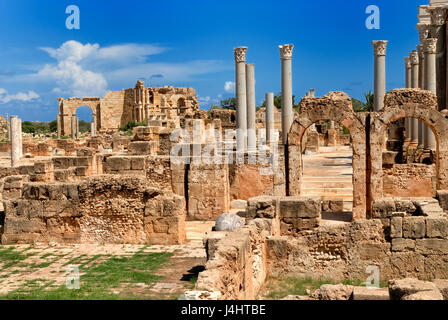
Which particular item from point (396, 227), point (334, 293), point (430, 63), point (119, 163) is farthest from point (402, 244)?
point (430, 63)

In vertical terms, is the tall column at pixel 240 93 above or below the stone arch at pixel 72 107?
below

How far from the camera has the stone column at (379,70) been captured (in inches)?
750

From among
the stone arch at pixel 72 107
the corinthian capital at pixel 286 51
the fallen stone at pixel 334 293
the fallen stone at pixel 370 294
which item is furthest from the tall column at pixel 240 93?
the stone arch at pixel 72 107

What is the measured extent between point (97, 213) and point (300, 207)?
14.2 ft

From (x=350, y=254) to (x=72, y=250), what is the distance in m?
5.58

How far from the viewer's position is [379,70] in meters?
19.5

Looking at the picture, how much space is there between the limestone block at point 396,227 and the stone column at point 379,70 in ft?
40.0

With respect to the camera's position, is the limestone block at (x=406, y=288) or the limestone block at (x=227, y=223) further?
the limestone block at (x=227, y=223)

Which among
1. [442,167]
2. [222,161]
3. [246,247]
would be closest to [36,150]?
[222,161]

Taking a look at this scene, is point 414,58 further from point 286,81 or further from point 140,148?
point 140,148

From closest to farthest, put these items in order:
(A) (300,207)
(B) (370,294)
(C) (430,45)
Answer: (B) (370,294) → (A) (300,207) → (C) (430,45)

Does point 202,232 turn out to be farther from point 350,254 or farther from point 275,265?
point 350,254

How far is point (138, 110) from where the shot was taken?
192ft

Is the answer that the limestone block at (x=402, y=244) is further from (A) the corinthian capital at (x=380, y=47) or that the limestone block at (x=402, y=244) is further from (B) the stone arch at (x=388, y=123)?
(A) the corinthian capital at (x=380, y=47)
